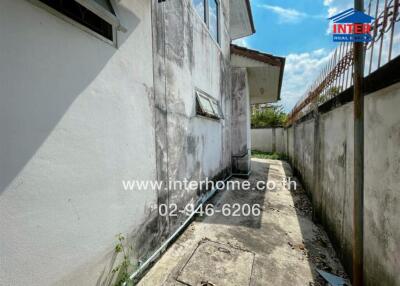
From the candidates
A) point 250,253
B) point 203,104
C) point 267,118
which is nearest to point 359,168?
point 250,253

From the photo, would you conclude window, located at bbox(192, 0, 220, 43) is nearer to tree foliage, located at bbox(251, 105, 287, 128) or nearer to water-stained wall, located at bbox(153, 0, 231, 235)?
water-stained wall, located at bbox(153, 0, 231, 235)

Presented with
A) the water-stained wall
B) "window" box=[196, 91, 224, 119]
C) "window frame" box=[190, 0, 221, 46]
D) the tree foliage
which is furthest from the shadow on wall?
the tree foliage

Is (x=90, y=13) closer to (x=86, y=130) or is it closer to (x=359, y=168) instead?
(x=86, y=130)

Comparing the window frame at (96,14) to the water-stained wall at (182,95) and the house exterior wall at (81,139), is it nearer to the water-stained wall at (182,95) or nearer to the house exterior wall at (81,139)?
the house exterior wall at (81,139)

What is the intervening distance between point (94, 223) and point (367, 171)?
8.40ft

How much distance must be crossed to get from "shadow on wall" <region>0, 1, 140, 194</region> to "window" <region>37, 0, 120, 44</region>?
0.10m

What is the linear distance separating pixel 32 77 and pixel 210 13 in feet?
16.3

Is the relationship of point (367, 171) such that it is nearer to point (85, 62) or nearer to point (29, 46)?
point (85, 62)

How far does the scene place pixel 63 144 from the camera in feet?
4.63

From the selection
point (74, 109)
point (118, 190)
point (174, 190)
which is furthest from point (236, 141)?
point (74, 109)

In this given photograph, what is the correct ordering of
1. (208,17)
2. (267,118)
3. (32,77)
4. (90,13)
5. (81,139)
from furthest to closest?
(267,118)
(208,17)
(90,13)
(81,139)
(32,77)

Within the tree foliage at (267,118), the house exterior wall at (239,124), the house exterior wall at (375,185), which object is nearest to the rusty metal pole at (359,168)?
the house exterior wall at (375,185)

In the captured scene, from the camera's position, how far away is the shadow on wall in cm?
110

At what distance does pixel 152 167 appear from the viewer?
2447mm
